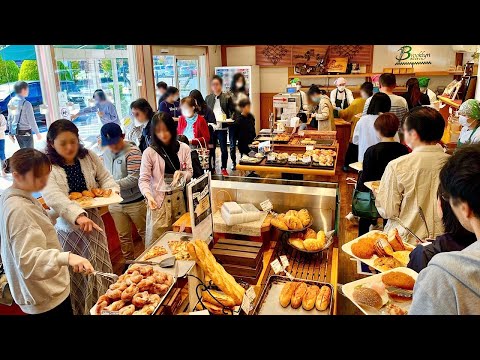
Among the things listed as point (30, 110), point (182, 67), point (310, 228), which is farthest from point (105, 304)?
point (182, 67)

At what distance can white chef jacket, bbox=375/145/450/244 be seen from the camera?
215 centimetres

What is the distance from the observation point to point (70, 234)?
7.87 feet

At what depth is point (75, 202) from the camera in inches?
90.8

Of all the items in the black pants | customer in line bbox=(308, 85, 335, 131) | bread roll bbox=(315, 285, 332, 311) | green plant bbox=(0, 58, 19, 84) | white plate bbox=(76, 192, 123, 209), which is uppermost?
green plant bbox=(0, 58, 19, 84)

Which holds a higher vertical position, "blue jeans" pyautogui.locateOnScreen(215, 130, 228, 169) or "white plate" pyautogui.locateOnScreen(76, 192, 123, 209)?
→ "white plate" pyautogui.locateOnScreen(76, 192, 123, 209)

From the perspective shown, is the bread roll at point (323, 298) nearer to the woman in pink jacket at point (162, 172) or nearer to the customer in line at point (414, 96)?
the woman in pink jacket at point (162, 172)

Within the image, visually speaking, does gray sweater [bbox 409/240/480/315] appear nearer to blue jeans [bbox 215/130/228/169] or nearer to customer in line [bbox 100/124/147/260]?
customer in line [bbox 100/124/147/260]

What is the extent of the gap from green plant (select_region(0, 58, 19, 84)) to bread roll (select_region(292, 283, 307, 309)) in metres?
3.72

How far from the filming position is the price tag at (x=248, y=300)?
5.14 feet

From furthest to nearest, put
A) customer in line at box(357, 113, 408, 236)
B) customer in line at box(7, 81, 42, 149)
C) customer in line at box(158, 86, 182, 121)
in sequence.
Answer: customer in line at box(158, 86, 182, 121) → customer in line at box(7, 81, 42, 149) → customer in line at box(357, 113, 408, 236)

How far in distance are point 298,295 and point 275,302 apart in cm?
11

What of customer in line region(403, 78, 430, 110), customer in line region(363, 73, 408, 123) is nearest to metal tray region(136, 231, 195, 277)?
customer in line region(363, 73, 408, 123)

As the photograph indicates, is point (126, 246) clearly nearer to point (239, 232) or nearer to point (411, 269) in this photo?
point (239, 232)

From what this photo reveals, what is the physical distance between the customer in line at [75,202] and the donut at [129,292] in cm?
75
